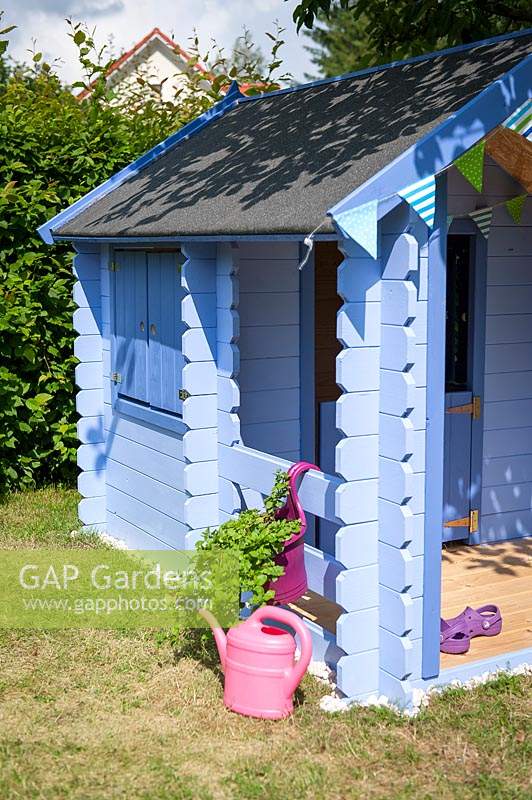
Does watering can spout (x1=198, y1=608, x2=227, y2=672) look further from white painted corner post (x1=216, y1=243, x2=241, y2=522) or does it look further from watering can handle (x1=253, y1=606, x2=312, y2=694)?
white painted corner post (x1=216, y1=243, x2=241, y2=522)

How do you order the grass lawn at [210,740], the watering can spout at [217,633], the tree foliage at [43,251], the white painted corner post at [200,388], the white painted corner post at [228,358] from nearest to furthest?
1. the grass lawn at [210,740]
2. the watering can spout at [217,633]
3. the white painted corner post at [228,358]
4. the white painted corner post at [200,388]
5. the tree foliage at [43,251]

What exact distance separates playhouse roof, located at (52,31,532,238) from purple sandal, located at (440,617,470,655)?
2.37m

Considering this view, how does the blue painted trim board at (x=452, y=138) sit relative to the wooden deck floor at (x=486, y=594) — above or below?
above

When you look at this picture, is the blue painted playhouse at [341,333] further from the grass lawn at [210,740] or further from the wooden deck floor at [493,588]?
the grass lawn at [210,740]

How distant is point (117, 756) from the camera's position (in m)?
4.70

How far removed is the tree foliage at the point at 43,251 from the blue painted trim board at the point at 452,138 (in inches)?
184

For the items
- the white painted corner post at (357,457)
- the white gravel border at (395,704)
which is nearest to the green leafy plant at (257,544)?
the white painted corner post at (357,457)

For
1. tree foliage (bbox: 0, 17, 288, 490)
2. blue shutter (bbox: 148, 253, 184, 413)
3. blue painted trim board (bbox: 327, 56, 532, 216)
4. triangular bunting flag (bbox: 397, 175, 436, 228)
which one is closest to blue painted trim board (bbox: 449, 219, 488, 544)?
blue shutter (bbox: 148, 253, 184, 413)

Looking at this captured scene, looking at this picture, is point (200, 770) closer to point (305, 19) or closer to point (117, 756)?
point (117, 756)

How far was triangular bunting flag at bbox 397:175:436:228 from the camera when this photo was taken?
4727 mm

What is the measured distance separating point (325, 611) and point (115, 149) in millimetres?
4886

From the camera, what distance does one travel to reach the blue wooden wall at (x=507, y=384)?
741 cm

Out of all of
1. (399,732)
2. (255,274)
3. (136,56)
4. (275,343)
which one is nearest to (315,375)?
(275,343)

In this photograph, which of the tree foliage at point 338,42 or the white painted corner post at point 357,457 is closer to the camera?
the white painted corner post at point 357,457
